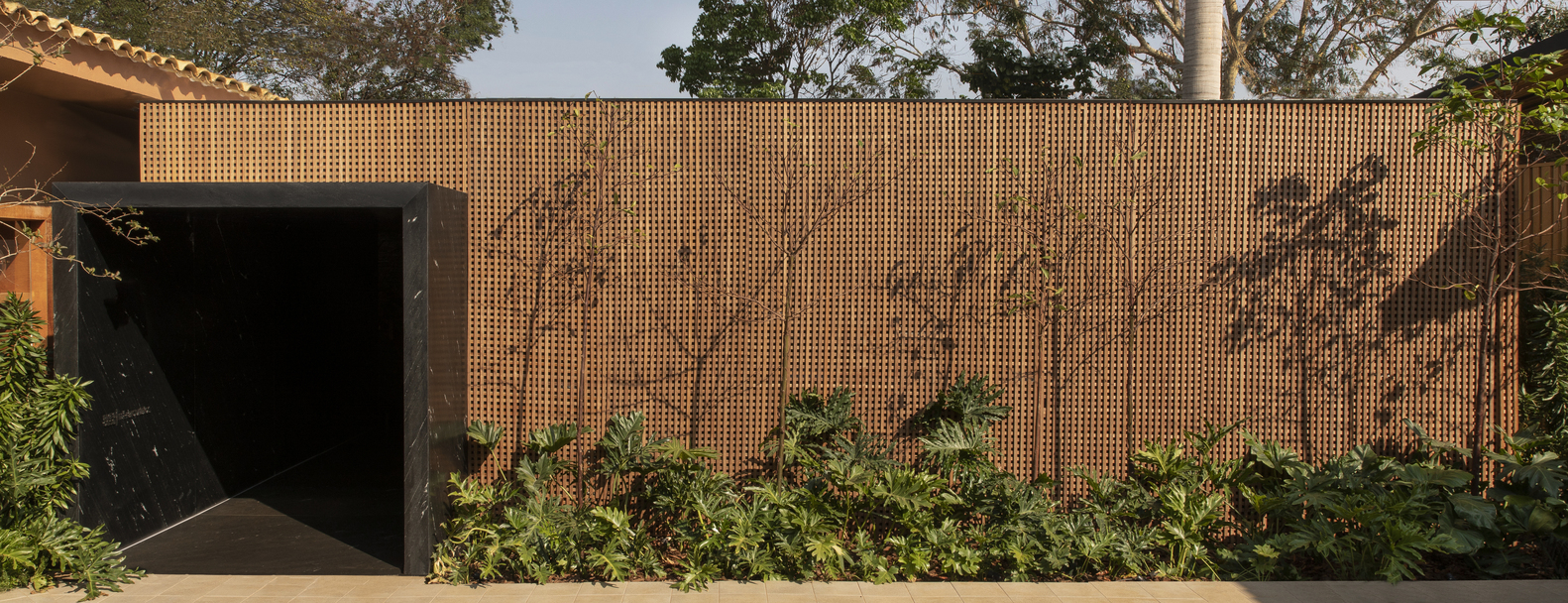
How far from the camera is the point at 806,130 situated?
5234 millimetres

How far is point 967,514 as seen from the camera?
16.0ft

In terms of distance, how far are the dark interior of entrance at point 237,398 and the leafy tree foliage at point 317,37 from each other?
31.2 ft

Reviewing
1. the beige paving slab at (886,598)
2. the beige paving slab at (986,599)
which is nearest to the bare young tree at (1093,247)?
the beige paving slab at (986,599)

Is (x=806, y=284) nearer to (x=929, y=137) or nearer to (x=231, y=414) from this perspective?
(x=929, y=137)

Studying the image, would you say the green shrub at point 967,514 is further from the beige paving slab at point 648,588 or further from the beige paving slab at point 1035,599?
the beige paving slab at point 1035,599

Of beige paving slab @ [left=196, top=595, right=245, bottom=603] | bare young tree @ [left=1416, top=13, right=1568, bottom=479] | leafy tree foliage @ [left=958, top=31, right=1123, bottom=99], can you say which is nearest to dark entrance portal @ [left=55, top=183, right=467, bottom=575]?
beige paving slab @ [left=196, top=595, right=245, bottom=603]

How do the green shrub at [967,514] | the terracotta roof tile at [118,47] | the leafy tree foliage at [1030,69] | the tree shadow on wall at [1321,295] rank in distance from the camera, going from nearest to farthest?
the green shrub at [967,514]
the tree shadow on wall at [1321,295]
the terracotta roof tile at [118,47]
the leafy tree foliage at [1030,69]

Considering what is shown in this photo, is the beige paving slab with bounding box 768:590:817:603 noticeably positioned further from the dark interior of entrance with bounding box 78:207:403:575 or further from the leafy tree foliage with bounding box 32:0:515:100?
the leafy tree foliage with bounding box 32:0:515:100

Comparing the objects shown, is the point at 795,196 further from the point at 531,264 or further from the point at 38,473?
the point at 38,473

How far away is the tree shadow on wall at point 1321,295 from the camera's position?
16.9 ft

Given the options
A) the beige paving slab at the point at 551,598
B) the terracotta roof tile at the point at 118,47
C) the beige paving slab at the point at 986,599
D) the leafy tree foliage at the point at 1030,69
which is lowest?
the beige paving slab at the point at 986,599

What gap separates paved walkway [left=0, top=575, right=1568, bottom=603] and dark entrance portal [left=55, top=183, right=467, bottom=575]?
242 millimetres

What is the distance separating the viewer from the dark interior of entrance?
4867 mm

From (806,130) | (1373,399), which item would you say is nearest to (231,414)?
(806,130)
